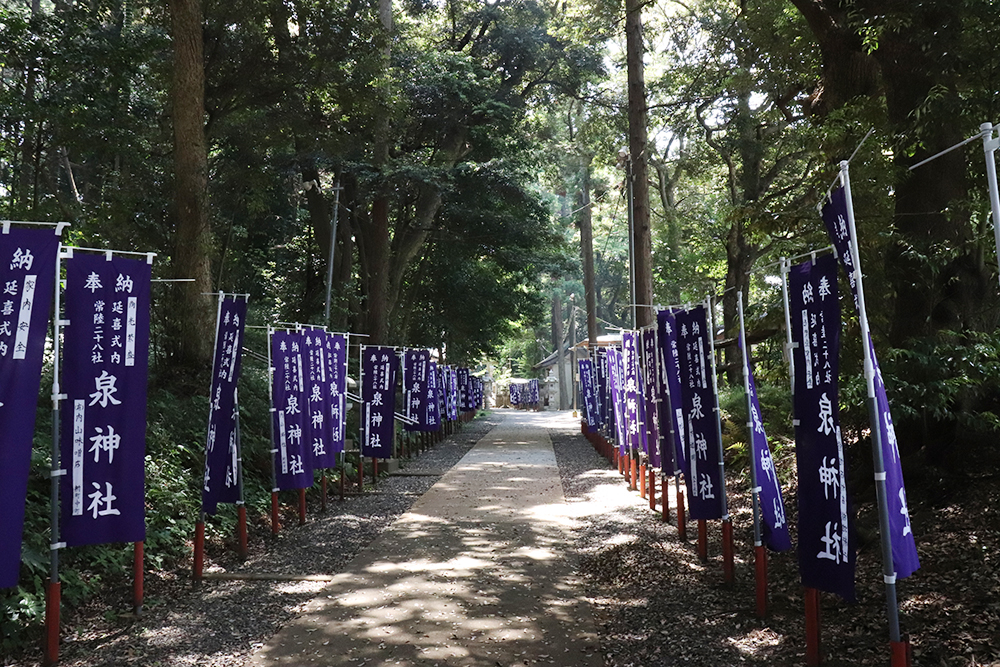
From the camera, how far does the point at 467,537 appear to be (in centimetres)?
877

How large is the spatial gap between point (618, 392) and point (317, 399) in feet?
20.4

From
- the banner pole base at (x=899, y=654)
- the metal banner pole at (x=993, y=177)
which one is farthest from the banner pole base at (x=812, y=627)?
the metal banner pole at (x=993, y=177)

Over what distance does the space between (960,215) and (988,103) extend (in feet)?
3.95

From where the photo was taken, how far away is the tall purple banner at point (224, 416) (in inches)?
291

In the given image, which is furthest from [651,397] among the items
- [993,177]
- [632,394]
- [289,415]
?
[993,177]

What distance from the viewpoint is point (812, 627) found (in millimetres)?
4621

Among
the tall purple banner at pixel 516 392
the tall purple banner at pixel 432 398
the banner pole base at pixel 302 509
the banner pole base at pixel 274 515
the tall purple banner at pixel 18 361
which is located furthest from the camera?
the tall purple banner at pixel 516 392

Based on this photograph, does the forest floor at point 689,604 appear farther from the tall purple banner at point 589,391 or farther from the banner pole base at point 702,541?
the tall purple banner at point 589,391

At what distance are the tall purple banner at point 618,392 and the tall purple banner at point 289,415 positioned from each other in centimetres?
612

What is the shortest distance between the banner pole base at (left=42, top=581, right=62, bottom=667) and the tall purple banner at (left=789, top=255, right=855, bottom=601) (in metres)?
4.61

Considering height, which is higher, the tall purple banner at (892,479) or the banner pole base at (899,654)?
the tall purple banner at (892,479)

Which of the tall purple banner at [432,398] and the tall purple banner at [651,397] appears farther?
the tall purple banner at [432,398]

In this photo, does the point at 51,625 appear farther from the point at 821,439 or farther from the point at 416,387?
the point at 416,387

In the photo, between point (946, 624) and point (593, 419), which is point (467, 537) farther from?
point (593, 419)
